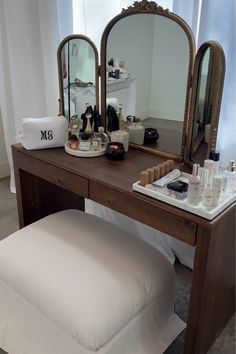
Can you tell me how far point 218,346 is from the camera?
147 centimetres

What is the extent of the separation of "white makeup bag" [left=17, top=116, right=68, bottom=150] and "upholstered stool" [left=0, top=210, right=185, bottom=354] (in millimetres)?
371

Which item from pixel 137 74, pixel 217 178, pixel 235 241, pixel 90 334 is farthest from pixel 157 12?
pixel 90 334

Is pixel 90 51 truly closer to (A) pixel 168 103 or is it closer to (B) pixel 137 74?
(B) pixel 137 74

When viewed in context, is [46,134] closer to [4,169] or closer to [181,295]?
[181,295]

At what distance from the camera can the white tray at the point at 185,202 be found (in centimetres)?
106

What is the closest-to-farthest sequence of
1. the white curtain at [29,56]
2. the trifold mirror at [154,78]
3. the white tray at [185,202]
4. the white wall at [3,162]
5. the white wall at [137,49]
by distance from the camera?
the white tray at [185,202] → the trifold mirror at [154,78] → the white wall at [137,49] → the white curtain at [29,56] → the white wall at [3,162]

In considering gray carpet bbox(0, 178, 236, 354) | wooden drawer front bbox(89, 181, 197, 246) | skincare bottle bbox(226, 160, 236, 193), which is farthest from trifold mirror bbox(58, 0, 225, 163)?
gray carpet bbox(0, 178, 236, 354)

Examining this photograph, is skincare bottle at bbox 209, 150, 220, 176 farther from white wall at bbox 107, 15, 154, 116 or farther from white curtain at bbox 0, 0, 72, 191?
white curtain at bbox 0, 0, 72, 191

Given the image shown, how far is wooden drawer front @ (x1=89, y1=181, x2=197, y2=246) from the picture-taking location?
110 centimetres

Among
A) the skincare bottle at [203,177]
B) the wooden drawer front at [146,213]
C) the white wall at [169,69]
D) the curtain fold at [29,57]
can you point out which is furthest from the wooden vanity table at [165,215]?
the curtain fold at [29,57]

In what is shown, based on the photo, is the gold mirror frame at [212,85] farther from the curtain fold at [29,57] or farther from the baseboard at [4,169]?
the baseboard at [4,169]

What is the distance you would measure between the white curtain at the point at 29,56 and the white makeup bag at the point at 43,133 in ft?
2.04

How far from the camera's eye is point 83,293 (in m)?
1.13

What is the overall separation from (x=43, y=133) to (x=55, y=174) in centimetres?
22
